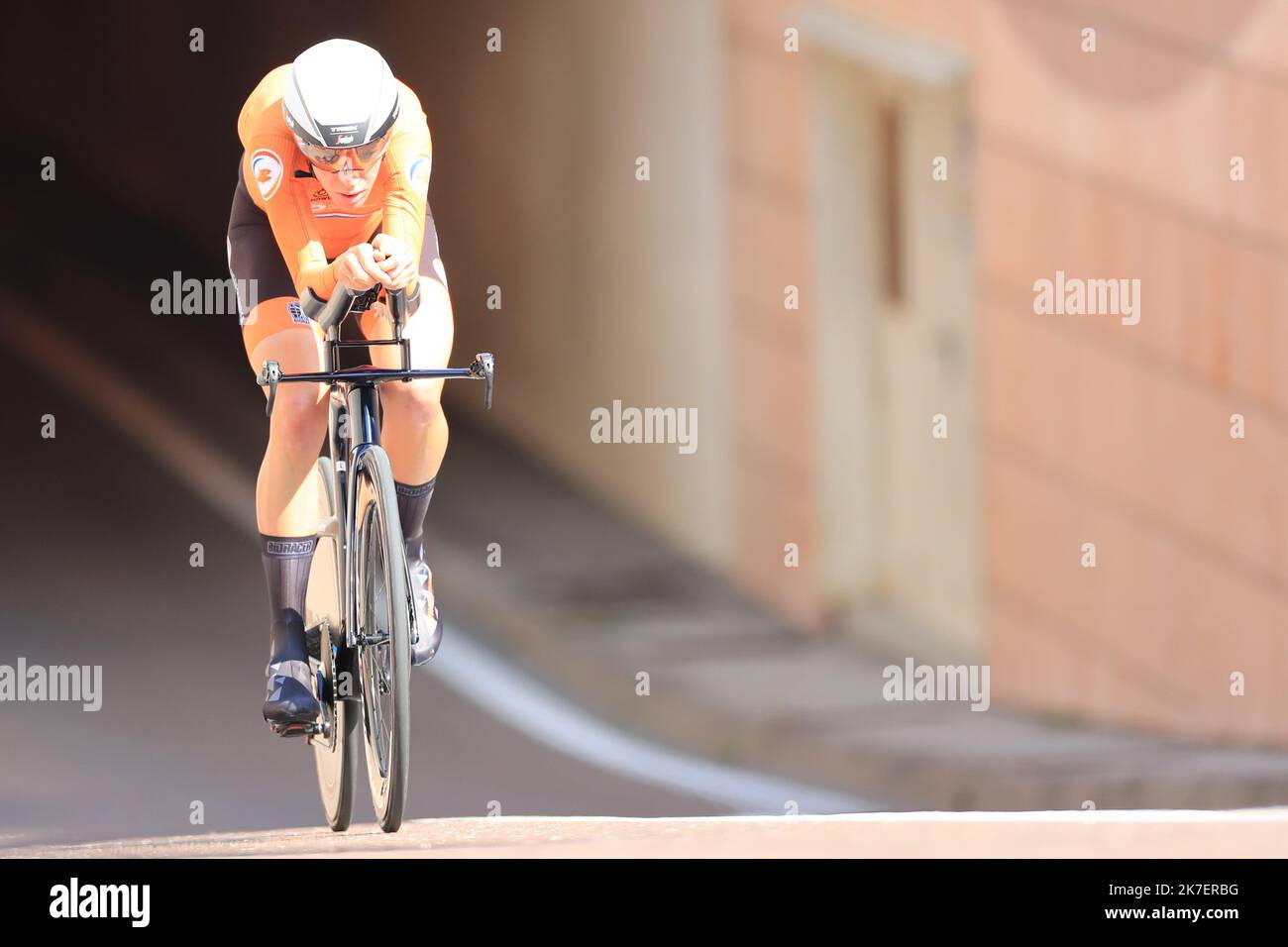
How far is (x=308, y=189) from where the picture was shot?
17.0ft

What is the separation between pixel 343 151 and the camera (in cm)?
504

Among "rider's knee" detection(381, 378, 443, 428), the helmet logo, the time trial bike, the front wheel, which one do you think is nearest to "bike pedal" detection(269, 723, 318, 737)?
the time trial bike

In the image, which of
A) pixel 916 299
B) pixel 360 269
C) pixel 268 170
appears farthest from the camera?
pixel 916 299

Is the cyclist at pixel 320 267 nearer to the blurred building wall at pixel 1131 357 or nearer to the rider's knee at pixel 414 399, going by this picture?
the rider's knee at pixel 414 399

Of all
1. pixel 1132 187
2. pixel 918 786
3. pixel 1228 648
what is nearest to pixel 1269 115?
pixel 1132 187

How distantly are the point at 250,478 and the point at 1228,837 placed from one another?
7423 millimetres

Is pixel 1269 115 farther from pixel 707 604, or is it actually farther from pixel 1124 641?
pixel 707 604

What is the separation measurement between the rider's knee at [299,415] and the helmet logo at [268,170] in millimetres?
530

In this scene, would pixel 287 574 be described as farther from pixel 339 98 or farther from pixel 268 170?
pixel 339 98

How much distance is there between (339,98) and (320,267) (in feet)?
1.44

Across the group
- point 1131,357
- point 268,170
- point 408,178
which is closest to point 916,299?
point 1131,357

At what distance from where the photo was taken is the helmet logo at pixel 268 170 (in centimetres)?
516

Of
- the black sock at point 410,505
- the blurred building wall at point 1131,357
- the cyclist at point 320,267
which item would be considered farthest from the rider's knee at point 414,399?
the blurred building wall at point 1131,357

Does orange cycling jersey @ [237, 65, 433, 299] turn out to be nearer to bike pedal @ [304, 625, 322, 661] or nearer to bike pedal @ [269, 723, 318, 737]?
bike pedal @ [304, 625, 322, 661]
